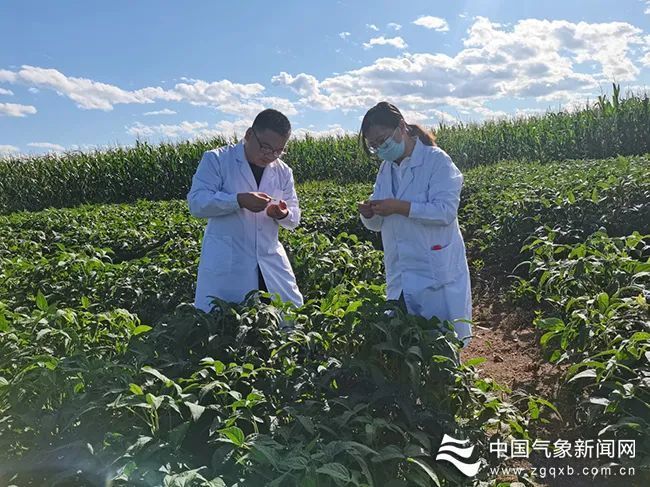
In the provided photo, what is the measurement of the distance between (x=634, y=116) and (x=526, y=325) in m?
13.2

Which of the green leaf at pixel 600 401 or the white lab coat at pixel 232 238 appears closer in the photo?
the green leaf at pixel 600 401

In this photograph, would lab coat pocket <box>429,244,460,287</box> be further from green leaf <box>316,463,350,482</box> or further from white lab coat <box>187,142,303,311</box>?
green leaf <box>316,463,350,482</box>

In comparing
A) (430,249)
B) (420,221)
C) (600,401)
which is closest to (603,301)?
(600,401)

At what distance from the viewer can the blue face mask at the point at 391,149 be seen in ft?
9.16

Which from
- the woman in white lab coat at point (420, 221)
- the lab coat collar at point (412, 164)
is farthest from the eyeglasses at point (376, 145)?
the lab coat collar at point (412, 164)

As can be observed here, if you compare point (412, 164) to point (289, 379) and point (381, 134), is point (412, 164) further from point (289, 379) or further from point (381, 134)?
point (289, 379)

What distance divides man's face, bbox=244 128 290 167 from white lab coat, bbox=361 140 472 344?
707 mm

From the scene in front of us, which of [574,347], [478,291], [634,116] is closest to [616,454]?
[574,347]

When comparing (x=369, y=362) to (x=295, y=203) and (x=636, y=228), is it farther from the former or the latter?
(x=636, y=228)

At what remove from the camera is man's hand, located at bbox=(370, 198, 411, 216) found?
8.86ft

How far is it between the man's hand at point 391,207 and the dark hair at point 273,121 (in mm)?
661

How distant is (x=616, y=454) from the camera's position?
218cm

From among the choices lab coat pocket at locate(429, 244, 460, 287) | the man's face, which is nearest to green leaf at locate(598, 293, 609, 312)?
lab coat pocket at locate(429, 244, 460, 287)

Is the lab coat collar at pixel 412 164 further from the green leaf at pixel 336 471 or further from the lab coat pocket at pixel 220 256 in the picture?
the green leaf at pixel 336 471
